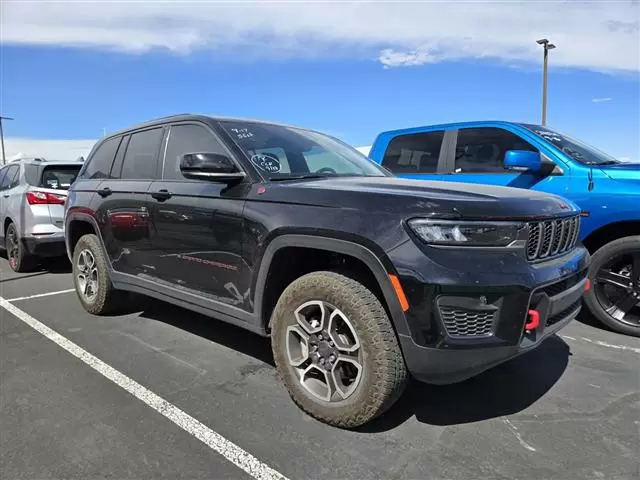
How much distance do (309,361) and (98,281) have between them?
2765 mm

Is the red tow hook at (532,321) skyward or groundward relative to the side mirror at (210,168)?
groundward

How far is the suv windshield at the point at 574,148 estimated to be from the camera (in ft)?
15.6

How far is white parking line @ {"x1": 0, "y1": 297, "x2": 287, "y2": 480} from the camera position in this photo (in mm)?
2369

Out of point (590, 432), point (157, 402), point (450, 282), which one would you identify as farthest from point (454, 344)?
point (157, 402)

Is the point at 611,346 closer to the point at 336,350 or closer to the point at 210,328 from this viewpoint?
the point at 336,350

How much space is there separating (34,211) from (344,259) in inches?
225

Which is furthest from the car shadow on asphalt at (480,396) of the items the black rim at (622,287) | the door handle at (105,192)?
the door handle at (105,192)

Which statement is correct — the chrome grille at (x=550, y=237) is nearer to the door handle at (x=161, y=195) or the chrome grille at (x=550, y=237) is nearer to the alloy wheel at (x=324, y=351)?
the alloy wheel at (x=324, y=351)

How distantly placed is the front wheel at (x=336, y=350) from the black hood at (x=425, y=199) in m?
0.44

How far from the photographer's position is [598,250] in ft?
14.3

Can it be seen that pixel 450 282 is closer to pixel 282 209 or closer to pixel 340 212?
pixel 340 212

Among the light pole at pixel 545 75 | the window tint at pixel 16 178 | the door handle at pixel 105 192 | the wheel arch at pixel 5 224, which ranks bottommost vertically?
the wheel arch at pixel 5 224

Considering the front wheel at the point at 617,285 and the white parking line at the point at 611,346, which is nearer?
the white parking line at the point at 611,346

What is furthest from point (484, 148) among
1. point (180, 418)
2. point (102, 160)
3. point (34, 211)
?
point (34, 211)
